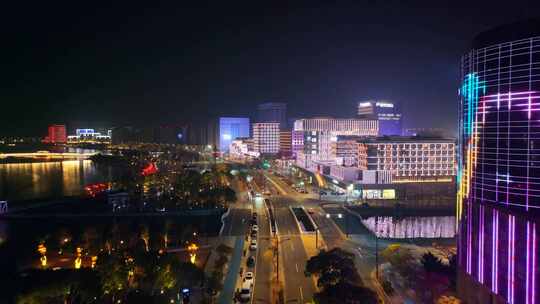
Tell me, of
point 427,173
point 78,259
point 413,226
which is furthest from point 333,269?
point 427,173

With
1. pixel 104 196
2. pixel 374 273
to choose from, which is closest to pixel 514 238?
pixel 374 273

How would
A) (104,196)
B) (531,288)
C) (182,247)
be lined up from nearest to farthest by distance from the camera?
(531,288) → (182,247) → (104,196)

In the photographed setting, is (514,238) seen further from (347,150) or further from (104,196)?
(347,150)

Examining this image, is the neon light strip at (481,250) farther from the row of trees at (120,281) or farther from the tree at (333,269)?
the row of trees at (120,281)

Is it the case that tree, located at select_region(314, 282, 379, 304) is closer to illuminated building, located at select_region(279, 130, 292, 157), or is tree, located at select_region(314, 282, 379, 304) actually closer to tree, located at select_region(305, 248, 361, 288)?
tree, located at select_region(305, 248, 361, 288)

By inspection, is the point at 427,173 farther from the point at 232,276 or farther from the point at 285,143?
the point at 285,143

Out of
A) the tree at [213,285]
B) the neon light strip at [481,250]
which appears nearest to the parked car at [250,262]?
the tree at [213,285]
